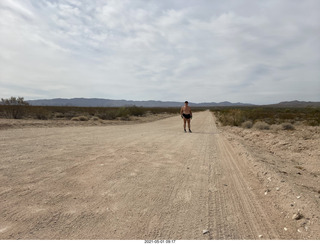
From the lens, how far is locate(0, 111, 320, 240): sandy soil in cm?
302

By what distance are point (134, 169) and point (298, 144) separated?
769 centimetres

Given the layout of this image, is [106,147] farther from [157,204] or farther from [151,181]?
[157,204]

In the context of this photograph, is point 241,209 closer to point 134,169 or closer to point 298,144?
point 134,169

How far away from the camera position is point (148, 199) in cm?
400

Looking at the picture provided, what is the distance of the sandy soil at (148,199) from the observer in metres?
3.02

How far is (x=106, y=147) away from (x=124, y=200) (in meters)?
4.73

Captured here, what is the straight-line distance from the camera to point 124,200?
3924mm

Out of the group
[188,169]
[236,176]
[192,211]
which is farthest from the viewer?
[188,169]
